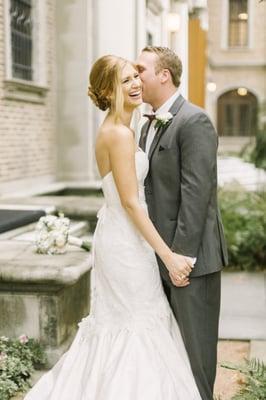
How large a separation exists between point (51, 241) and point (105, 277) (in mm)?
1743

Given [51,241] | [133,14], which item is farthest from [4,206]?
[133,14]

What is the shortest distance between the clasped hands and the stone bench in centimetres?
135

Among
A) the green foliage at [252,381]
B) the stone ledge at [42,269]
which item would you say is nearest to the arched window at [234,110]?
the stone ledge at [42,269]

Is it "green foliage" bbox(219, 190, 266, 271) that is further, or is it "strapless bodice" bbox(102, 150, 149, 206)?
"green foliage" bbox(219, 190, 266, 271)

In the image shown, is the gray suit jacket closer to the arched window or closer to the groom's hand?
the groom's hand

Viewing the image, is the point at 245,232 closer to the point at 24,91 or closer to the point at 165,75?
the point at 24,91

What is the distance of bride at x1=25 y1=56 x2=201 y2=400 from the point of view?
348 cm

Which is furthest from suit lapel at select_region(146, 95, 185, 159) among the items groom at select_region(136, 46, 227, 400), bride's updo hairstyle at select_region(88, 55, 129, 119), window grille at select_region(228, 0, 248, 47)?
window grille at select_region(228, 0, 248, 47)

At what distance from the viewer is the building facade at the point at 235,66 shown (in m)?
36.6

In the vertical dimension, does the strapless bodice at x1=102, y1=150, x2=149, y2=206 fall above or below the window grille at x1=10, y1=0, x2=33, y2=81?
below

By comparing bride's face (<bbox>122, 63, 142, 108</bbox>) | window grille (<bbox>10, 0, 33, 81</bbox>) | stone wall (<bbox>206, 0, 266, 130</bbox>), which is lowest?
bride's face (<bbox>122, 63, 142, 108</bbox>)

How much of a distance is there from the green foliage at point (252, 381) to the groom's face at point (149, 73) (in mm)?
1832

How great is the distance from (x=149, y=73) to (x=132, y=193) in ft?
2.05

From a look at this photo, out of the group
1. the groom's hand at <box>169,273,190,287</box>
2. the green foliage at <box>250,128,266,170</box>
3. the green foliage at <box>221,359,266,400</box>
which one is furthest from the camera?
the green foliage at <box>250,128,266,170</box>
